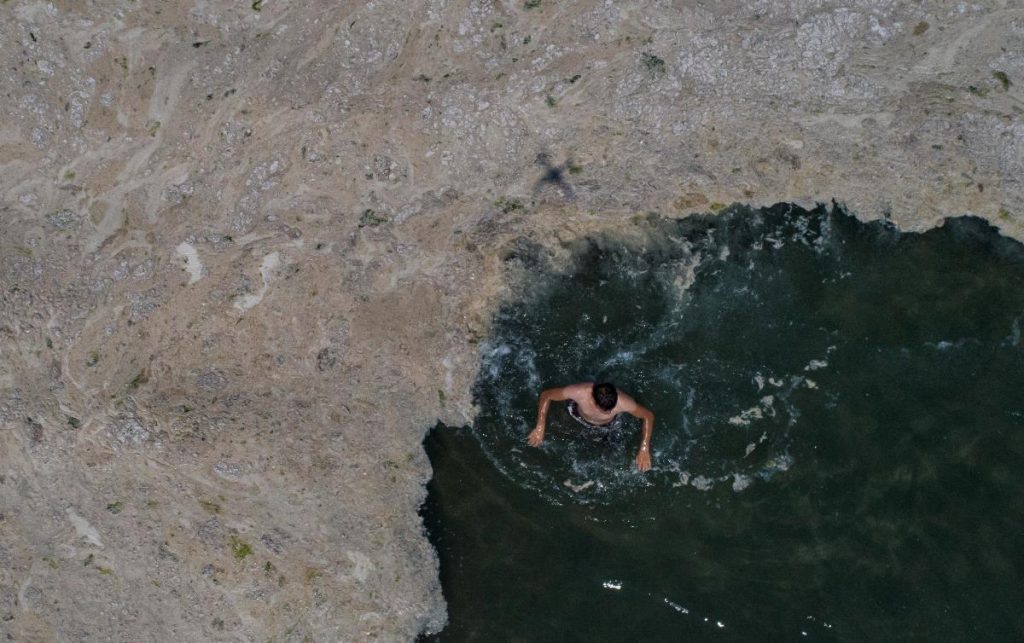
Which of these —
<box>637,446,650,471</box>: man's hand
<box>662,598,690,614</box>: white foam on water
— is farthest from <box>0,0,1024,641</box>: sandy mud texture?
<box>662,598,690,614</box>: white foam on water

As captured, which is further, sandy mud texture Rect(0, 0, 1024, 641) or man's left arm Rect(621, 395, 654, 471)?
sandy mud texture Rect(0, 0, 1024, 641)

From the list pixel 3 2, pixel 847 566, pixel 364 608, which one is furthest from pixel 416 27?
pixel 847 566

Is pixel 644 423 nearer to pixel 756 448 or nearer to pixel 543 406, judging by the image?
pixel 543 406

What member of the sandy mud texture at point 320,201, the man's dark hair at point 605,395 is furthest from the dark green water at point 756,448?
the man's dark hair at point 605,395

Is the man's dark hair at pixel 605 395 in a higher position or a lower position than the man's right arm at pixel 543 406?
higher

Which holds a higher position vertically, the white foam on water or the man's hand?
the man's hand

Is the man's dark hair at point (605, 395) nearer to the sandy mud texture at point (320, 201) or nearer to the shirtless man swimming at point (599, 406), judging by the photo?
the shirtless man swimming at point (599, 406)

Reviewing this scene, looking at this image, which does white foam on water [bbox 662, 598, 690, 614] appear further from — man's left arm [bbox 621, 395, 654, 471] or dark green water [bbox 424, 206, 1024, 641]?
man's left arm [bbox 621, 395, 654, 471]
